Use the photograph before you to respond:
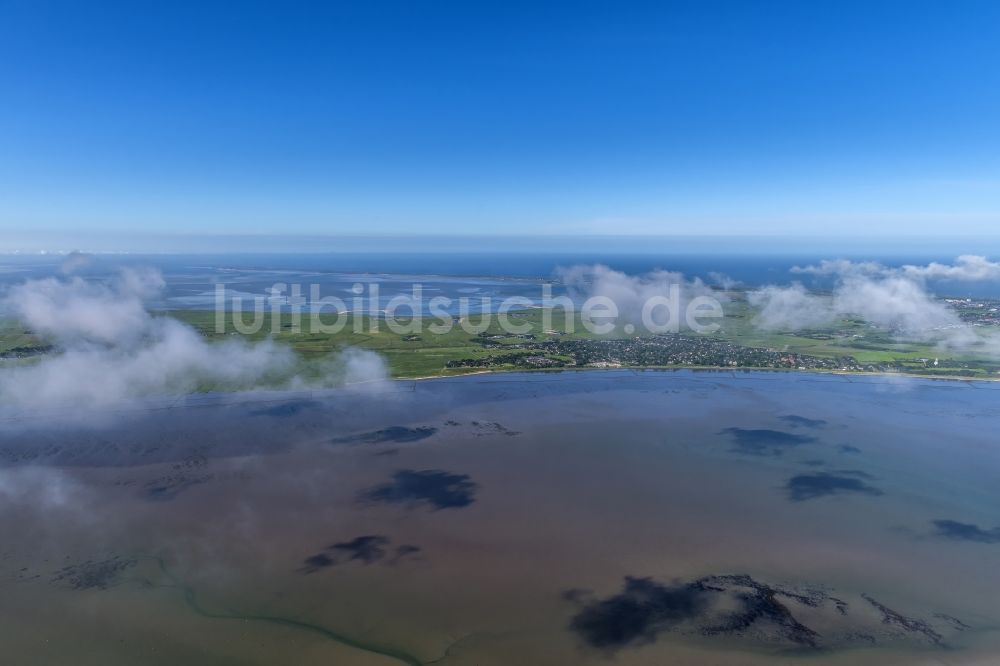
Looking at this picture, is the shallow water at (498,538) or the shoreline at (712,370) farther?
the shoreline at (712,370)

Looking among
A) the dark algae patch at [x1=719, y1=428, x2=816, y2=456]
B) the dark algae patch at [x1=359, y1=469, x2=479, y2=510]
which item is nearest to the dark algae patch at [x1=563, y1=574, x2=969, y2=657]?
the dark algae patch at [x1=359, y1=469, x2=479, y2=510]

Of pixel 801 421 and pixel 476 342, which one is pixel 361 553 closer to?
pixel 801 421

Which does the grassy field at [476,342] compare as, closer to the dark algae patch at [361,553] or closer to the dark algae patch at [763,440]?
the dark algae patch at [763,440]

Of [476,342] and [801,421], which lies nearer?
[801,421]

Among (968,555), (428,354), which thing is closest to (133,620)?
(968,555)

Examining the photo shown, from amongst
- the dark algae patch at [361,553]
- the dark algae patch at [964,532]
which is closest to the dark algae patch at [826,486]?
the dark algae patch at [964,532]

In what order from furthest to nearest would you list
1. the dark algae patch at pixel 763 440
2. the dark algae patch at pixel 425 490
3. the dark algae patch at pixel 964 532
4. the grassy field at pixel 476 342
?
Result: 1. the grassy field at pixel 476 342
2. the dark algae patch at pixel 763 440
3. the dark algae patch at pixel 425 490
4. the dark algae patch at pixel 964 532

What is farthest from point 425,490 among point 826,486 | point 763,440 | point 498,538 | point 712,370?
point 712,370

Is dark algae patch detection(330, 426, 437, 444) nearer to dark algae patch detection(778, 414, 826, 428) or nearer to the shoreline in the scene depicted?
the shoreline

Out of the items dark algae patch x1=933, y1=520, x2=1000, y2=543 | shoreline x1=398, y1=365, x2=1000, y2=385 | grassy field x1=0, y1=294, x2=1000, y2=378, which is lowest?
dark algae patch x1=933, y1=520, x2=1000, y2=543
